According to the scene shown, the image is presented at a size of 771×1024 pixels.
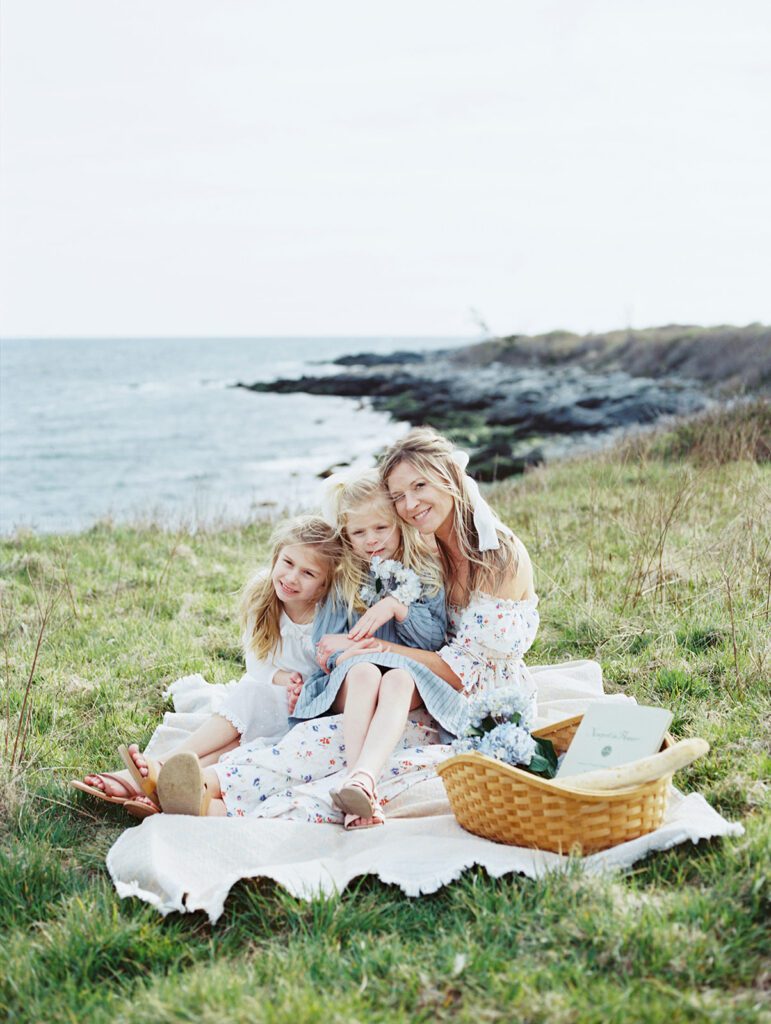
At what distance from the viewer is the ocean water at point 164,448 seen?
1813cm

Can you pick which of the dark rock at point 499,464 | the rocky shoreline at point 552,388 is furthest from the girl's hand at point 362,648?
the dark rock at point 499,464

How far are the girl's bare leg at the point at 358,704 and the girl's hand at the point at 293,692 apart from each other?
1.30 feet

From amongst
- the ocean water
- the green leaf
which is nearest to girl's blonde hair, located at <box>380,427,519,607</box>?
the green leaf

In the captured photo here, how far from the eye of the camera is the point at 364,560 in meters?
4.40

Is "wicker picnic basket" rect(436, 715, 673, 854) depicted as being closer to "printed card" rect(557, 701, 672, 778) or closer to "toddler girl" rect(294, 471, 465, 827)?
"printed card" rect(557, 701, 672, 778)

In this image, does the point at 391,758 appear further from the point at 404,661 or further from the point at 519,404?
the point at 519,404

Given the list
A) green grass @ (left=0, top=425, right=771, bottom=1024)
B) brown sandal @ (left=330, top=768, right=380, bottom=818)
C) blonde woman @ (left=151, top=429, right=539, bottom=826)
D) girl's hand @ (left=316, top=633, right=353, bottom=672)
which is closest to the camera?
green grass @ (left=0, top=425, right=771, bottom=1024)

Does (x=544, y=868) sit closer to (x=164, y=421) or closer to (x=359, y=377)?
(x=164, y=421)

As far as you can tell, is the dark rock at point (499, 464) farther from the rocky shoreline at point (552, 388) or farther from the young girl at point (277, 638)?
the young girl at point (277, 638)

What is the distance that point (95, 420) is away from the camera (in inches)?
1479

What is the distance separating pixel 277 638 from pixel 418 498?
0.95 meters

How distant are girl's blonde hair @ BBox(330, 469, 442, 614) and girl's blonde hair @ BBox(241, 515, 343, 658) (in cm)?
6

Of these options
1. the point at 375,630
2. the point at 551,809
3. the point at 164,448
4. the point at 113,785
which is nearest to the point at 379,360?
A: the point at 164,448

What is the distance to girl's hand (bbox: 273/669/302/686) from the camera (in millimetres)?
4326
